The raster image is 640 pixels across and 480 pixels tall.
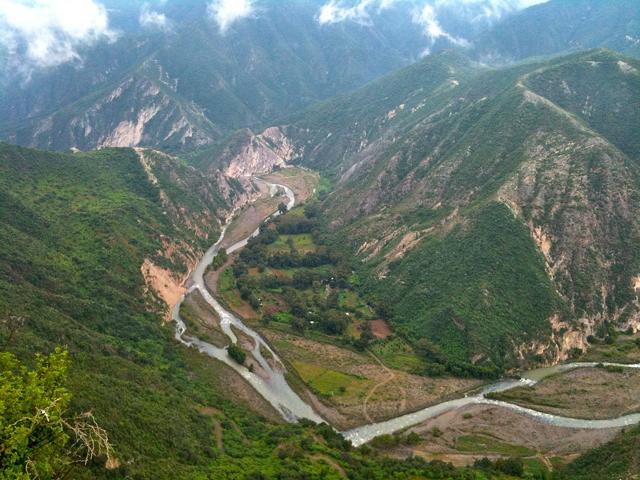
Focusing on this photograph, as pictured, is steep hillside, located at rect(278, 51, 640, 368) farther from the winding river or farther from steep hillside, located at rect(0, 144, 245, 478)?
steep hillside, located at rect(0, 144, 245, 478)

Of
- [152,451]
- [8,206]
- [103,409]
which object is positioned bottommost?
[152,451]

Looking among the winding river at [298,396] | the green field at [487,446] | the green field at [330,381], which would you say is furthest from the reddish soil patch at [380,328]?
the green field at [487,446]

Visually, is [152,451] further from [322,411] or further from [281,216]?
[281,216]

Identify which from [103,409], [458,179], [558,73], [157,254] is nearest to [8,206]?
[157,254]

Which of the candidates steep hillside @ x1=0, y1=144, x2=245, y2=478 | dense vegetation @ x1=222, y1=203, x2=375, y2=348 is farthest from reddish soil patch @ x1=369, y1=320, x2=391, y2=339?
steep hillside @ x1=0, y1=144, x2=245, y2=478

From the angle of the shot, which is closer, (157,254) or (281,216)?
(157,254)

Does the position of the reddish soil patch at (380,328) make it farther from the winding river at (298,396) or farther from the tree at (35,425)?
the tree at (35,425)
